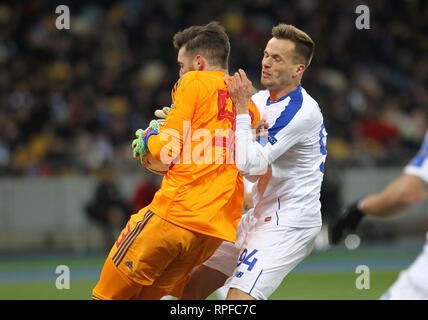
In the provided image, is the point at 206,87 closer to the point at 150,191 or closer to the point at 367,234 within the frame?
the point at 150,191

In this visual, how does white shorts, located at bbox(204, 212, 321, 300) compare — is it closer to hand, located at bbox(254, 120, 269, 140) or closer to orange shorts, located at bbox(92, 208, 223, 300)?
orange shorts, located at bbox(92, 208, 223, 300)

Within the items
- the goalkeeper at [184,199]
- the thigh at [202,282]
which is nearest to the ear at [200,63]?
the goalkeeper at [184,199]

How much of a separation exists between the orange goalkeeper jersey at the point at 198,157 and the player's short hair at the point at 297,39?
722mm

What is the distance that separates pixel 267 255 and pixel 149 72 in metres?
13.0

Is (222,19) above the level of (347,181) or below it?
above

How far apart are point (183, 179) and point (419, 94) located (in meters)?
15.3

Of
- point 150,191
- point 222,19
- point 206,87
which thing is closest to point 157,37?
point 222,19

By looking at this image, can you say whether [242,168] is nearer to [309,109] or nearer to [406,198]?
[309,109]

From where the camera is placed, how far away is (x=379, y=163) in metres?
15.7

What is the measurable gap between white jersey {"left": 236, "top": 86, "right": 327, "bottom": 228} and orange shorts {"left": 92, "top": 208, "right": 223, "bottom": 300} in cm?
62

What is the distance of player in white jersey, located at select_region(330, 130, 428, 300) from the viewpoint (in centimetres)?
346
